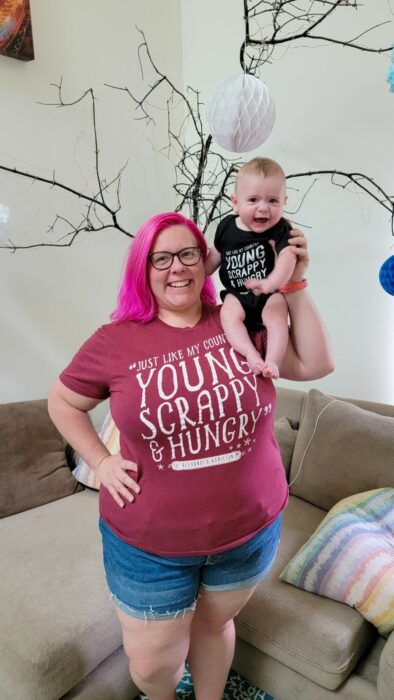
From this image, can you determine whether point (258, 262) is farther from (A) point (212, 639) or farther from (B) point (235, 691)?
(B) point (235, 691)

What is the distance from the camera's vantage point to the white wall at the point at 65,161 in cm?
204

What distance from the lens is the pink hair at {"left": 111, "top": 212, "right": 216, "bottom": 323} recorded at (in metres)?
1.03

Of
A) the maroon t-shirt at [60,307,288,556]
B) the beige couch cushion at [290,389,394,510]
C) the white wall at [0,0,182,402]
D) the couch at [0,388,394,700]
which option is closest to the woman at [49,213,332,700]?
the maroon t-shirt at [60,307,288,556]

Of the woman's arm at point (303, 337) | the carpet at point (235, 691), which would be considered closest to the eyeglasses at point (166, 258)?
the woman's arm at point (303, 337)

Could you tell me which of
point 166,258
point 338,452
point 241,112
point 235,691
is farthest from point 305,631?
point 241,112

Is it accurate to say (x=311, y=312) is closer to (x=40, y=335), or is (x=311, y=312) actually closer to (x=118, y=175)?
(x=40, y=335)

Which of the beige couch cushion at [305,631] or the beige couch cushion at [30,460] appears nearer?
the beige couch cushion at [305,631]

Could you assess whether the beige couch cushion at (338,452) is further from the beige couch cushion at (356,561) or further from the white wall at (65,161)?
the white wall at (65,161)

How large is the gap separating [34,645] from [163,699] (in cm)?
36

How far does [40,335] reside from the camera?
2.20 meters

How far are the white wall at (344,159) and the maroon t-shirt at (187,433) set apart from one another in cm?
132

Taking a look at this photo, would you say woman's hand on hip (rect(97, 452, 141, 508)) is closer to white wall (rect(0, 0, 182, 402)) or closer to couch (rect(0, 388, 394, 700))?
couch (rect(0, 388, 394, 700))

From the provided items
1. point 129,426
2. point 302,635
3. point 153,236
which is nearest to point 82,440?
point 129,426

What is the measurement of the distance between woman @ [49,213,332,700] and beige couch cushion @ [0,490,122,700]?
0.21 meters
